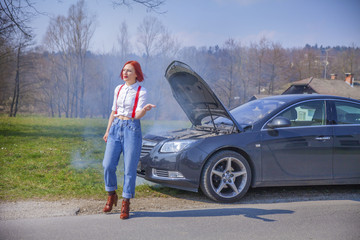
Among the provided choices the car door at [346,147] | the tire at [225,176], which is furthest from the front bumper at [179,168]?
the car door at [346,147]

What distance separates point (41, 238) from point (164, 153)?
6.99 ft

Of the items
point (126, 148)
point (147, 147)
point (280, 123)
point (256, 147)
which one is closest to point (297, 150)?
point (280, 123)

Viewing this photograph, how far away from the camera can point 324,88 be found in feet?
151

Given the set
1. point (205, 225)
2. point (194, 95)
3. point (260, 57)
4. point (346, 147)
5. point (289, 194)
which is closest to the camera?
point (205, 225)

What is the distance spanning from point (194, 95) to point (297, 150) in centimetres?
188

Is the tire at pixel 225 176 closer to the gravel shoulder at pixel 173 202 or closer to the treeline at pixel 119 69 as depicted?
the gravel shoulder at pixel 173 202

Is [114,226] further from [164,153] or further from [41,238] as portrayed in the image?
[164,153]

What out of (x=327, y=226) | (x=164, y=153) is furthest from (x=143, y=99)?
(x=327, y=226)

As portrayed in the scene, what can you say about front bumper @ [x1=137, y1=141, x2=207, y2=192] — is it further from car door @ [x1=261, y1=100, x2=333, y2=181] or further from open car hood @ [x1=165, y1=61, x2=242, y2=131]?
car door @ [x1=261, y1=100, x2=333, y2=181]

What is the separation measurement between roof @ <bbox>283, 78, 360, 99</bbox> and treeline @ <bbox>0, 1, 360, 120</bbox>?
6.14 m

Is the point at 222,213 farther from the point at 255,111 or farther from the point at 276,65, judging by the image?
the point at 276,65

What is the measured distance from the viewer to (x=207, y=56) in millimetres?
30844

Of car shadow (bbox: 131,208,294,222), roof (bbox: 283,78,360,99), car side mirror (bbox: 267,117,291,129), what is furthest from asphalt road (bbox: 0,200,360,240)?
roof (bbox: 283,78,360,99)

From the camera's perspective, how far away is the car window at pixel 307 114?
5336mm
